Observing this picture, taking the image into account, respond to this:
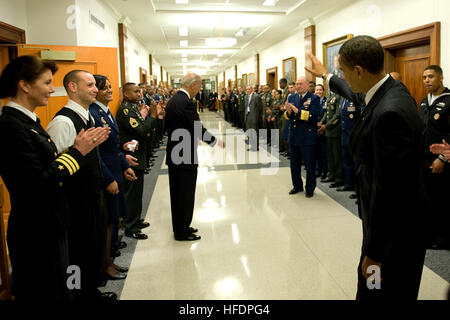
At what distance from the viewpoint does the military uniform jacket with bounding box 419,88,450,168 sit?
Answer: 3352 millimetres

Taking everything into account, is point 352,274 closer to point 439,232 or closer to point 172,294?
point 439,232

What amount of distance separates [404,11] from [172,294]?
5.45m

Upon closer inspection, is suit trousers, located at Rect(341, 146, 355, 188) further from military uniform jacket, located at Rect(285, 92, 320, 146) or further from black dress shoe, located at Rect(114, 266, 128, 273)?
black dress shoe, located at Rect(114, 266, 128, 273)

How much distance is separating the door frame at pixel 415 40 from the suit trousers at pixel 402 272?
4.15m

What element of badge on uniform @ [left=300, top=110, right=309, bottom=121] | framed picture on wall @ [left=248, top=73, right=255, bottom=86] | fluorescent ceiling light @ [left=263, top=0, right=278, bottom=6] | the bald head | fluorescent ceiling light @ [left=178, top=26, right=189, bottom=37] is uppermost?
fluorescent ceiling light @ [left=178, top=26, right=189, bottom=37]

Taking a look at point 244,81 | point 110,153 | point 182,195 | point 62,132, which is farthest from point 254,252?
point 244,81

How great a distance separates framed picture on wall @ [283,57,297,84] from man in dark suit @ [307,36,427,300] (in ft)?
31.4

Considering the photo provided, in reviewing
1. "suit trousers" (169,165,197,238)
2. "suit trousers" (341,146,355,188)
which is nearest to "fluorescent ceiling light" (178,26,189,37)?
"suit trousers" (341,146,355,188)

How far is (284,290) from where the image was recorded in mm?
2566

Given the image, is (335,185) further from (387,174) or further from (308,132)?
(387,174)

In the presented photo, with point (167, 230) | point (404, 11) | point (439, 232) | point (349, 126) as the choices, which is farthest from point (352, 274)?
point (404, 11)

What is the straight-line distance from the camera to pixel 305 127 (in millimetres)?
4910

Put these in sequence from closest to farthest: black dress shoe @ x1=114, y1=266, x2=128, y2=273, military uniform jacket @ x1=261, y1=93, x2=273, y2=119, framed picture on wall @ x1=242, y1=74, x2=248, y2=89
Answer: black dress shoe @ x1=114, y1=266, x2=128, y2=273 → military uniform jacket @ x1=261, y1=93, x2=273, y2=119 → framed picture on wall @ x1=242, y1=74, x2=248, y2=89

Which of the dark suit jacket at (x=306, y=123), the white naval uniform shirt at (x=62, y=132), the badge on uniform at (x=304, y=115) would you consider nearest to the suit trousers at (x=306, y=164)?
the dark suit jacket at (x=306, y=123)
